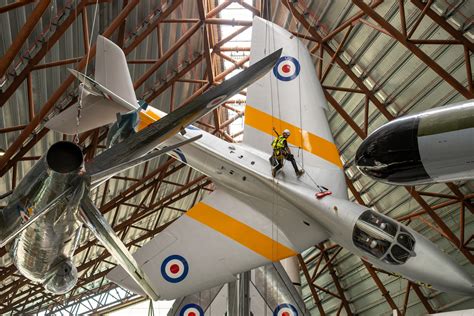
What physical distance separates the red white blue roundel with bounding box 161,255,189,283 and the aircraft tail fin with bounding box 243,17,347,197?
316 centimetres

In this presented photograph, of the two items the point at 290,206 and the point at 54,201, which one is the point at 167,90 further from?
the point at 54,201

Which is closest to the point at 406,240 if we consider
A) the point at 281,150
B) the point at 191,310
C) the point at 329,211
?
the point at 329,211

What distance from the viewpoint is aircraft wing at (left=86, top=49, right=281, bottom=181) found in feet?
19.2

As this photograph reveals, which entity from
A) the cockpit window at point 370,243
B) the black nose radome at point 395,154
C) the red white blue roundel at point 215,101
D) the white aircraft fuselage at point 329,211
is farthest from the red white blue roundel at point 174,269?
the black nose radome at point 395,154

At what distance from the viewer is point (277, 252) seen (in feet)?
34.9

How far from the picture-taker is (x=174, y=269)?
34.8 feet

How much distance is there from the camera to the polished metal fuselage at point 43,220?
645 cm

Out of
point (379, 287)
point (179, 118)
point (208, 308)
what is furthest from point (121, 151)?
point (379, 287)

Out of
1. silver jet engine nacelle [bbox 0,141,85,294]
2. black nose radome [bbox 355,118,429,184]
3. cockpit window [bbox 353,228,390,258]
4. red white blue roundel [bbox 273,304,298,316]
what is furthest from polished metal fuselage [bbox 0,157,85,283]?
cockpit window [bbox 353,228,390,258]

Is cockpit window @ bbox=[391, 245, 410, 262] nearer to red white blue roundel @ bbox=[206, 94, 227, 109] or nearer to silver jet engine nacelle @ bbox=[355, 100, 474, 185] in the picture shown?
red white blue roundel @ bbox=[206, 94, 227, 109]

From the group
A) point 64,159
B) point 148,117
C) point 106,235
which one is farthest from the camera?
point 148,117

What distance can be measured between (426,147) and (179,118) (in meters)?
2.97

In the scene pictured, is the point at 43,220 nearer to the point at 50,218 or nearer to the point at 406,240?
the point at 50,218

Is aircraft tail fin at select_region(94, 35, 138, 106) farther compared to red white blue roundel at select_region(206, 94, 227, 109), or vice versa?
aircraft tail fin at select_region(94, 35, 138, 106)
